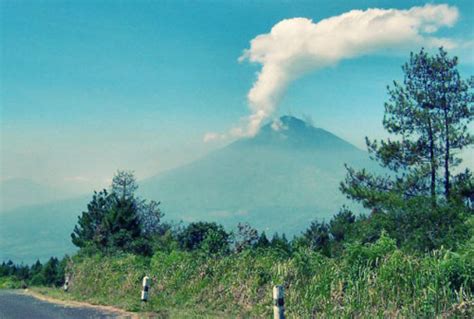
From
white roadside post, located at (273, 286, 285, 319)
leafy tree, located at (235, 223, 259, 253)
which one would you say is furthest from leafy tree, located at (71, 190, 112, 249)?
white roadside post, located at (273, 286, 285, 319)

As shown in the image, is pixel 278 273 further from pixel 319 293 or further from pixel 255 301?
pixel 319 293

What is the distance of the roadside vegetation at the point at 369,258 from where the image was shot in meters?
9.05

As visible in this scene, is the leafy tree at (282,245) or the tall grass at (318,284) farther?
the leafy tree at (282,245)

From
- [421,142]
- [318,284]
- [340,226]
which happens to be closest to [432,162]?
[421,142]

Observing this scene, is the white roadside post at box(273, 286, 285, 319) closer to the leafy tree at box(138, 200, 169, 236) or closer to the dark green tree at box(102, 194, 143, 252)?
the dark green tree at box(102, 194, 143, 252)

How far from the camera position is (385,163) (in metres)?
28.7

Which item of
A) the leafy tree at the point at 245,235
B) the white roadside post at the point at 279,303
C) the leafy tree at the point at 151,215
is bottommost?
the white roadside post at the point at 279,303

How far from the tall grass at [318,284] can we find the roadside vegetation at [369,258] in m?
0.02

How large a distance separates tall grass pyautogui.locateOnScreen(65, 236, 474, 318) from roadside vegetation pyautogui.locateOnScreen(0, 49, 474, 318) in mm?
25

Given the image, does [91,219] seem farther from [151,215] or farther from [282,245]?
[282,245]

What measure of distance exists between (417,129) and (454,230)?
9099 mm

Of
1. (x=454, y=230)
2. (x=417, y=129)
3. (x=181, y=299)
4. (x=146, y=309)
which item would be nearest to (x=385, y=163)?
(x=417, y=129)

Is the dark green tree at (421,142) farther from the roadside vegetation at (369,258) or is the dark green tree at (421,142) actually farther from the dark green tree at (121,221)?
the dark green tree at (121,221)

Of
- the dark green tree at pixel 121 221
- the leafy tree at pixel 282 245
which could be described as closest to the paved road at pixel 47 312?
the leafy tree at pixel 282 245
